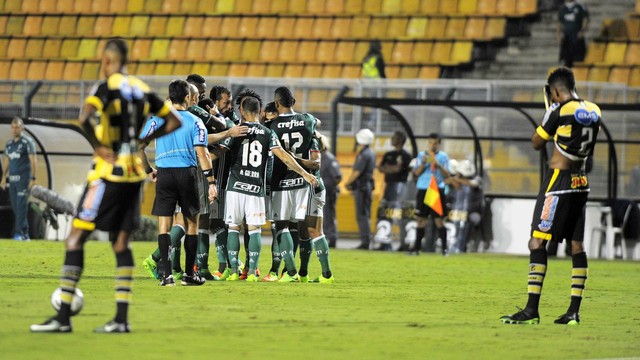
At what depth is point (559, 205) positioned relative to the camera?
11.2 metres

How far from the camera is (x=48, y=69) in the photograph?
34344 millimetres

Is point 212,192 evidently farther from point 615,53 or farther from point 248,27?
point 248,27

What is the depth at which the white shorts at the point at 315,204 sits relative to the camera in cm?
1529

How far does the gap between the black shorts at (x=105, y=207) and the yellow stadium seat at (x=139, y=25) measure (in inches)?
998

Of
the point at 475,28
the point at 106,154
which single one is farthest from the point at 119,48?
the point at 475,28

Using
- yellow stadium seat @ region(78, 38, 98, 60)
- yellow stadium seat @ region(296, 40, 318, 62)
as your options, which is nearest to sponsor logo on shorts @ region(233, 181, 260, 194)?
yellow stadium seat @ region(296, 40, 318, 62)

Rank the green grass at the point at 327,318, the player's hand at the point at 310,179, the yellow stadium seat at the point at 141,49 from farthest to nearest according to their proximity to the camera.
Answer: the yellow stadium seat at the point at 141,49 < the player's hand at the point at 310,179 < the green grass at the point at 327,318

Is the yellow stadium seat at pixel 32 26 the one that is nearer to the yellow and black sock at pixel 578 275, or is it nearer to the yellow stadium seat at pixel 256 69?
the yellow stadium seat at pixel 256 69

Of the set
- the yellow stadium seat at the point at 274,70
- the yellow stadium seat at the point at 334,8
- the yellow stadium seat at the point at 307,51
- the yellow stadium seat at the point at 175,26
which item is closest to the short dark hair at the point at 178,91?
the yellow stadium seat at the point at 274,70

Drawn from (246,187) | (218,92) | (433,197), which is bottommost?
(246,187)

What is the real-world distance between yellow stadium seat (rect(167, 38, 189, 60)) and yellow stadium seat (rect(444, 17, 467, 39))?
6.46 meters

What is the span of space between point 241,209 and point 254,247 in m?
0.45

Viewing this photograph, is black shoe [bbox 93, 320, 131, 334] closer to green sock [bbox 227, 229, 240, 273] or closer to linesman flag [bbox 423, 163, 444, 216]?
green sock [bbox 227, 229, 240, 273]

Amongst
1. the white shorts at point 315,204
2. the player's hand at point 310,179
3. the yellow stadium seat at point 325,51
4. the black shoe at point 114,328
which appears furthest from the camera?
the yellow stadium seat at point 325,51
